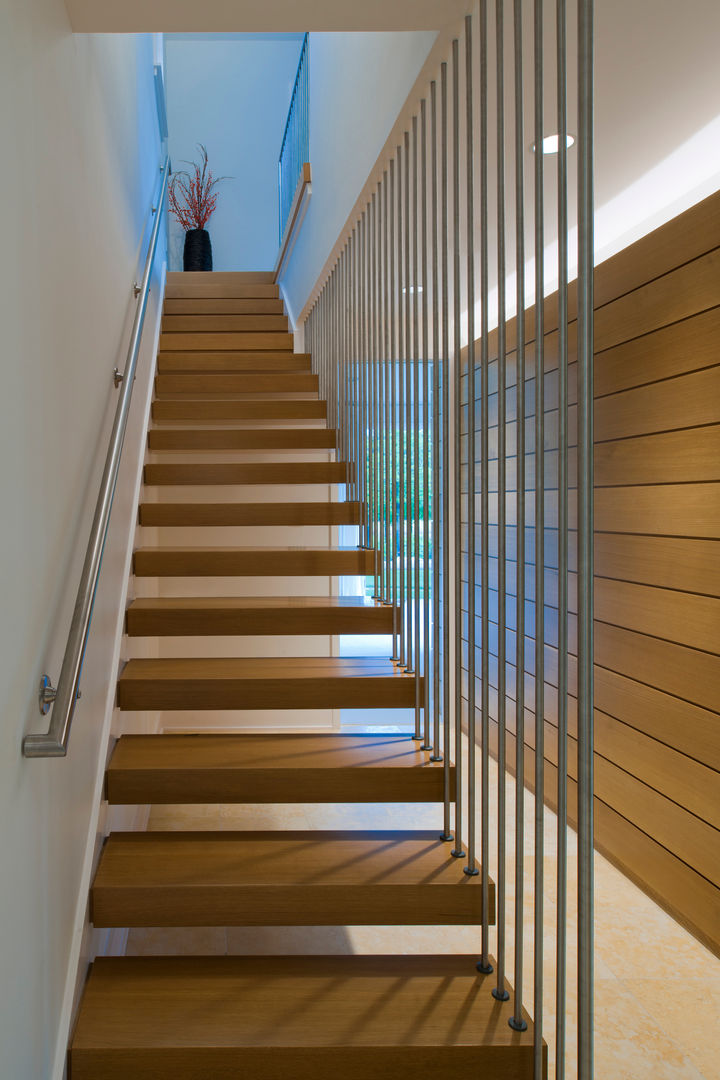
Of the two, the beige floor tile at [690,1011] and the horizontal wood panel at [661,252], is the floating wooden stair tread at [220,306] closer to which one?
the horizontal wood panel at [661,252]

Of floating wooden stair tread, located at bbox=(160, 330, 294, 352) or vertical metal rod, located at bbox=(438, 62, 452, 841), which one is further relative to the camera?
floating wooden stair tread, located at bbox=(160, 330, 294, 352)

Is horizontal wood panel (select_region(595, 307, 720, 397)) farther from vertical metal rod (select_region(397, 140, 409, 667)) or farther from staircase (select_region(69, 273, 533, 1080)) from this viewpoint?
staircase (select_region(69, 273, 533, 1080))

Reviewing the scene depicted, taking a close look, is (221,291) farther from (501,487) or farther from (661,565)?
(501,487)

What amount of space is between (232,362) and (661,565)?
9.51ft

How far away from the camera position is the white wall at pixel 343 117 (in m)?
2.75

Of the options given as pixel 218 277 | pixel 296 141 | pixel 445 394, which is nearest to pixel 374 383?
pixel 445 394

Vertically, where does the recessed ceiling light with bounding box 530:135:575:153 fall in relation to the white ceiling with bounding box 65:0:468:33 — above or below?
above

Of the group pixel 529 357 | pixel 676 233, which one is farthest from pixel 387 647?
pixel 676 233

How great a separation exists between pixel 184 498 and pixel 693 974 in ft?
14.1

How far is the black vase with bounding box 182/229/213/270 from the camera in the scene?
24.1 feet

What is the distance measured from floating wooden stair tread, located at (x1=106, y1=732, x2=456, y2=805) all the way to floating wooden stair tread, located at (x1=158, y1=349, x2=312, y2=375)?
2839 millimetres

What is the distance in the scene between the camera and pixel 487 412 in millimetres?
2312

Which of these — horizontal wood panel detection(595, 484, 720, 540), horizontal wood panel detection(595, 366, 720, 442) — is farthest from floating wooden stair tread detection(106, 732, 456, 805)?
horizontal wood panel detection(595, 366, 720, 442)

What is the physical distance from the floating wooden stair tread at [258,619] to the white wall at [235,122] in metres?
5.73
